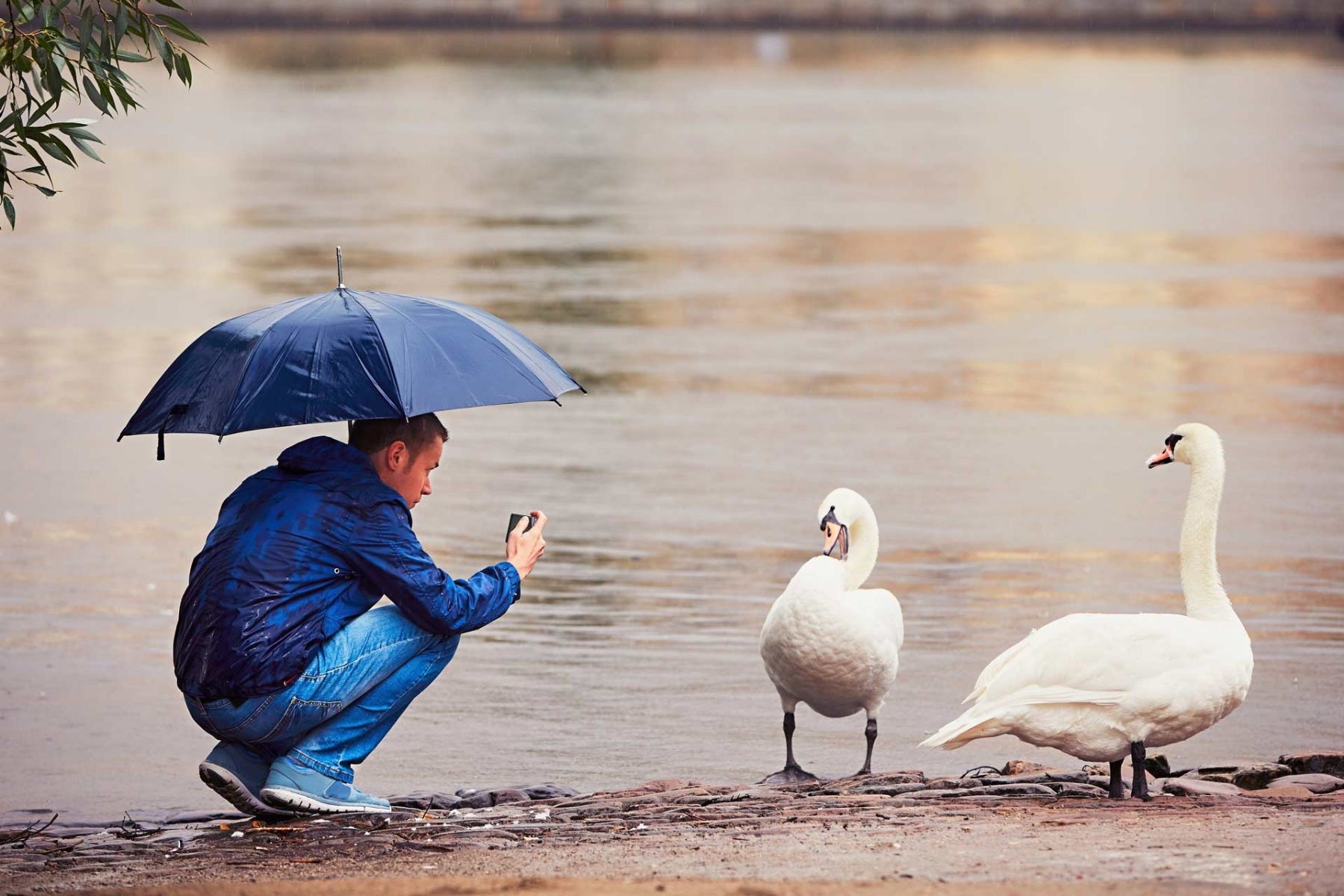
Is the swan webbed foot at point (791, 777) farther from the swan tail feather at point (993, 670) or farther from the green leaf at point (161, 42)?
the green leaf at point (161, 42)

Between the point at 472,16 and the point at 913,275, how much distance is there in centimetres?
6007

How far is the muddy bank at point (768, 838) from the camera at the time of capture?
17.0 ft

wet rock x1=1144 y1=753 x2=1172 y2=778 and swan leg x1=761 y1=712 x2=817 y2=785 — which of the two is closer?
swan leg x1=761 y1=712 x2=817 y2=785

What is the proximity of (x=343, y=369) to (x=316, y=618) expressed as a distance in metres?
0.74

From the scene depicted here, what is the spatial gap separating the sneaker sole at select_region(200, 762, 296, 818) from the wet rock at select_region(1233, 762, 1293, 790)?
3.36 metres

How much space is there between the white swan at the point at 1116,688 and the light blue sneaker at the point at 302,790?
1817 millimetres

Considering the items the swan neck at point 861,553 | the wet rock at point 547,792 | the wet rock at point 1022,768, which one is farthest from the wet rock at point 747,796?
the swan neck at point 861,553

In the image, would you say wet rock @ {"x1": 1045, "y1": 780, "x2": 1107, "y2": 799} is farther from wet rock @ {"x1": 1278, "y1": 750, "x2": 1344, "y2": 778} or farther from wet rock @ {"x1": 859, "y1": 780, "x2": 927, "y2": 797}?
wet rock @ {"x1": 1278, "y1": 750, "x2": 1344, "y2": 778}

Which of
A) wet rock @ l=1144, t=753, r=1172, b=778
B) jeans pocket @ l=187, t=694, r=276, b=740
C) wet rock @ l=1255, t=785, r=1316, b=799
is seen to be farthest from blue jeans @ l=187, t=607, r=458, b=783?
wet rock @ l=1144, t=753, r=1172, b=778

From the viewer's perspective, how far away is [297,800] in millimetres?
5910

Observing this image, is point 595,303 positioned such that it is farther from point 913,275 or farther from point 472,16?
point 472,16

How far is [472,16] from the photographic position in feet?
259

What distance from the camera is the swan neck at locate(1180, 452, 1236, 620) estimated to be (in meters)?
6.73

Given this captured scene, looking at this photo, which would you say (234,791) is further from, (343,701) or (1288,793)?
(1288,793)
